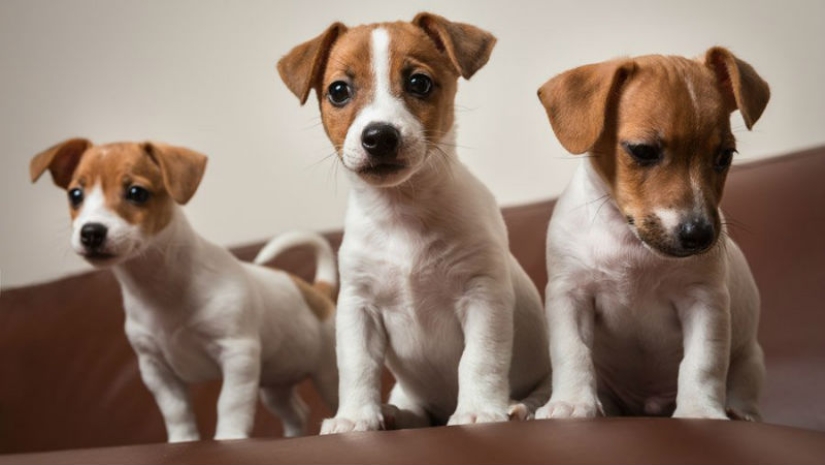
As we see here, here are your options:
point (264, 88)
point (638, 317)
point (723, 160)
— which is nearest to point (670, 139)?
point (723, 160)

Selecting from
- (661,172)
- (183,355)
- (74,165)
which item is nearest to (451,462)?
(661,172)

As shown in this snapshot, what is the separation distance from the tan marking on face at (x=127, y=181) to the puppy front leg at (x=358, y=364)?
0.70 m

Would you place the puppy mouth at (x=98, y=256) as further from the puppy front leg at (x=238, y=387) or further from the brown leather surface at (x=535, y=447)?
the brown leather surface at (x=535, y=447)

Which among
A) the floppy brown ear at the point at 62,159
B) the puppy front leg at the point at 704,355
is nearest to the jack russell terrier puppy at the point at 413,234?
the puppy front leg at the point at 704,355

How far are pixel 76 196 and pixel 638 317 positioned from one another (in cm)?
151

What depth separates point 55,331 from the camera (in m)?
3.38

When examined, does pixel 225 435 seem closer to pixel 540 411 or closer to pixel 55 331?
pixel 540 411

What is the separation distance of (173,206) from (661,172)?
55.5 inches

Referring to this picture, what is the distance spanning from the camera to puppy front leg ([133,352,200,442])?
2.70 meters

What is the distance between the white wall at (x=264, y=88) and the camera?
339 centimetres

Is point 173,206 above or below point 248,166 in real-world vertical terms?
above

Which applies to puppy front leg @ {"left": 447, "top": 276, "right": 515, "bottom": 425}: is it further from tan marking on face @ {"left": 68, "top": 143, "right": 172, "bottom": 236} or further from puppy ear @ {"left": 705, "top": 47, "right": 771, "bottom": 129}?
tan marking on face @ {"left": 68, "top": 143, "right": 172, "bottom": 236}

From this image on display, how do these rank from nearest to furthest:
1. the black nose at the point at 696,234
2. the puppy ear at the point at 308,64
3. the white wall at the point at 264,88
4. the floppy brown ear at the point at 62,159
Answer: the black nose at the point at 696,234 < the puppy ear at the point at 308,64 < the floppy brown ear at the point at 62,159 < the white wall at the point at 264,88

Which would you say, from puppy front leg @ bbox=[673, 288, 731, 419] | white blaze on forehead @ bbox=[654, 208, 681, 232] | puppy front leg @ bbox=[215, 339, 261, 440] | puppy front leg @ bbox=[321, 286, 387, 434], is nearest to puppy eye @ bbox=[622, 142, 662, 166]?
white blaze on forehead @ bbox=[654, 208, 681, 232]
